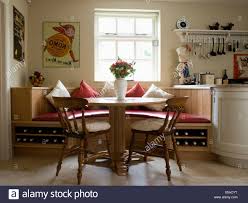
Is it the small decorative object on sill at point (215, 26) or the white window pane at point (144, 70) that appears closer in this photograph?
the small decorative object on sill at point (215, 26)

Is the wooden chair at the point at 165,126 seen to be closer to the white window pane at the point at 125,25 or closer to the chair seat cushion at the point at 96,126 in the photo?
the chair seat cushion at the point at 96,126

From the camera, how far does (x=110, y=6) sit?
4.17 meters

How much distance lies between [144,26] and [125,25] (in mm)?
303

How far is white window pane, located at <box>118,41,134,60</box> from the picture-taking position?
4348 mm

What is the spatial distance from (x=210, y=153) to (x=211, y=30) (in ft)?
6.47

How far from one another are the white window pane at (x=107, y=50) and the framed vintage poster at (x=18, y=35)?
1.15 meters

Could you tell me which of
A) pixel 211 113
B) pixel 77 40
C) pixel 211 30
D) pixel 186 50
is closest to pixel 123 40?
pixel 77 40

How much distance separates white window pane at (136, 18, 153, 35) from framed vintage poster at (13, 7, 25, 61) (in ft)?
5.63

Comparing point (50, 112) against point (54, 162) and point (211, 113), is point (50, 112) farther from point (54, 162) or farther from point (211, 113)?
point (211, 113)

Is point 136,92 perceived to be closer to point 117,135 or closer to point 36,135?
point 117,135

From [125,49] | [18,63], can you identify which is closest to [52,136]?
[18,63]

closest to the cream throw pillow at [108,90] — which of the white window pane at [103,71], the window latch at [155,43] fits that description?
the white window pane at [103,71]

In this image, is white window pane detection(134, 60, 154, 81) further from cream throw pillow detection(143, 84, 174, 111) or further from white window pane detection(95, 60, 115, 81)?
cream throw pillow detection(143, 84, 174, 111)

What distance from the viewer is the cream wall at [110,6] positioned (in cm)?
412
